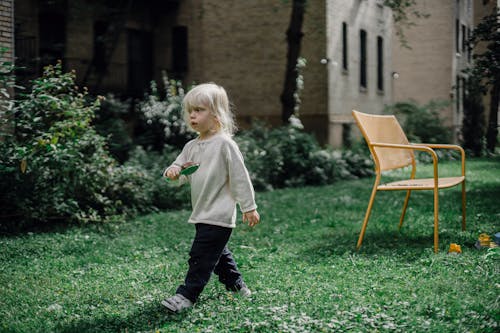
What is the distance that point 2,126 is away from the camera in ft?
23.9

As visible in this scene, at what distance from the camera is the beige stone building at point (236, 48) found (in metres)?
18.3

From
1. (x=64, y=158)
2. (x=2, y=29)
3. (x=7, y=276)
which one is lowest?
(x=7, y=276)

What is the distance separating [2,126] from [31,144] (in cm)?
62

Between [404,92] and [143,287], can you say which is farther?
[404,92]

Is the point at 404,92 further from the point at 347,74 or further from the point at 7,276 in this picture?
the point at 7,276

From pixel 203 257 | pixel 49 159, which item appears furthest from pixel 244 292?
pixel 49 159

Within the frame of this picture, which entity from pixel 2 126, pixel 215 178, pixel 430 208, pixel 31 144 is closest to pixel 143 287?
pixel 215 178

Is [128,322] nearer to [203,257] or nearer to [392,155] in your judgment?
[203,257]

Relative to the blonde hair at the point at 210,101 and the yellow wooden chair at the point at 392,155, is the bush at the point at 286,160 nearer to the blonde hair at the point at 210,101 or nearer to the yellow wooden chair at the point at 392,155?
the yellow wooden chair at the point at 392,155

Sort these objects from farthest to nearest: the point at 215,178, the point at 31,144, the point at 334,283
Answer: the point at 31,144
the point at 334,283
the point at 215,178

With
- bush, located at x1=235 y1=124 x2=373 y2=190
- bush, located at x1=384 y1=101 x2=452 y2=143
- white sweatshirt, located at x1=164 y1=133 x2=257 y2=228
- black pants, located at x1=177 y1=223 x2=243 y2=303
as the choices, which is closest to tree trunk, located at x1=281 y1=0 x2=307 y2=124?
bush, located at x1=235 y1=124 x2=373 y2=190

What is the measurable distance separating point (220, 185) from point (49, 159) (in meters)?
3.55

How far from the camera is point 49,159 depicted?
7.04 metres

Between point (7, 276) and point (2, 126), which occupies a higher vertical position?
point (2, 126)
